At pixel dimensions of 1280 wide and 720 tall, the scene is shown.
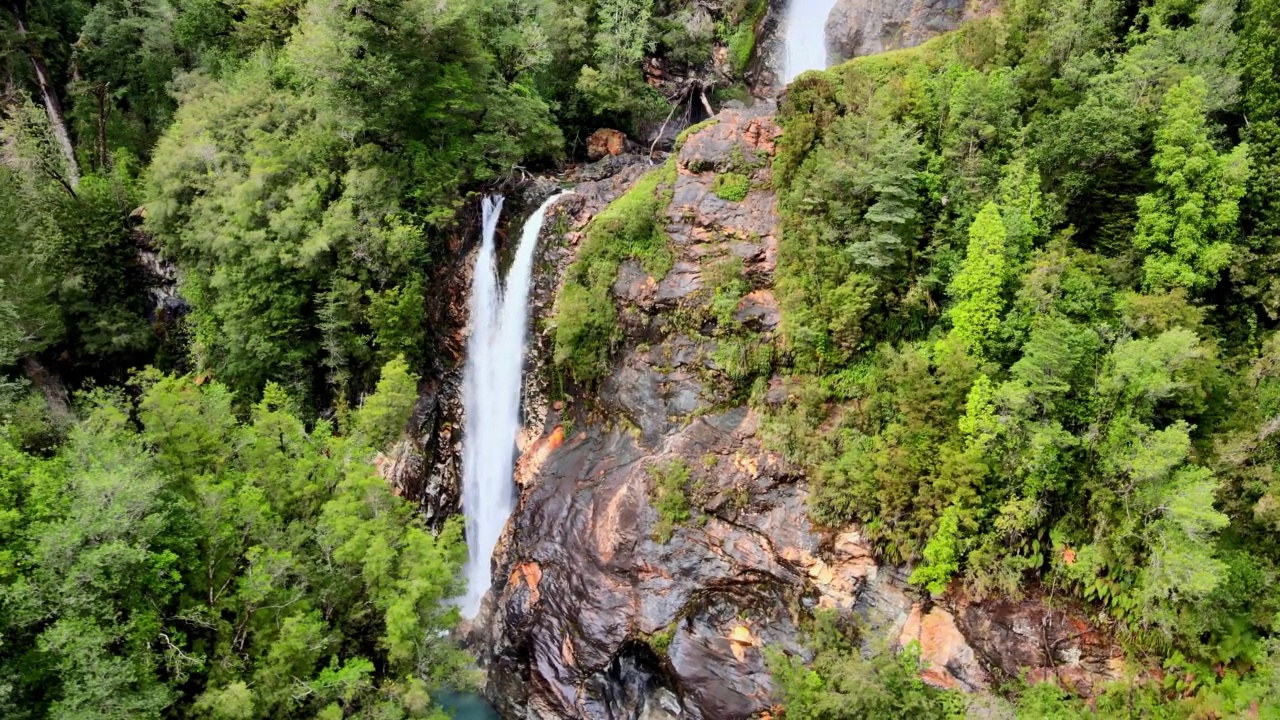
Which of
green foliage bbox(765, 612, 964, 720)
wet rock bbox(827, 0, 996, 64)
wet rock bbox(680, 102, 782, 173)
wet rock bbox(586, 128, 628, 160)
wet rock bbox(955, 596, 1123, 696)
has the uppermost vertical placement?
wet rock bbox(827, 0, 996, 64)

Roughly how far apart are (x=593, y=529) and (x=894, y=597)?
6987 mm

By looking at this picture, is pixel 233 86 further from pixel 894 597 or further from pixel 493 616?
pixel 894 597

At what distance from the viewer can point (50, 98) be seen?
95.3 ft

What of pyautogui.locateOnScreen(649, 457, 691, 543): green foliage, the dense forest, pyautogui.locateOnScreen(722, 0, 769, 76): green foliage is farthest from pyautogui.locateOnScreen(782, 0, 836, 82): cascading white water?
pyautogui.locateOnScreen(649, 457, 691, 543): green foliage

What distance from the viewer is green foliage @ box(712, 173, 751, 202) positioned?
17172 millimetres

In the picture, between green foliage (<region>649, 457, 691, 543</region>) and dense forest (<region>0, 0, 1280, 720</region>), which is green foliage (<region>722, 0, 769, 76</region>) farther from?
green foliage (<region>649, 457, 691, 543</region>)

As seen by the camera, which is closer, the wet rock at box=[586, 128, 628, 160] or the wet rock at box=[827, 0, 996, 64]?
the wet rock at box=[827, 0, 996, 64]

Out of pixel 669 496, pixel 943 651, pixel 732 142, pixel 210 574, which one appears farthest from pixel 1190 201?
pixel 210 574

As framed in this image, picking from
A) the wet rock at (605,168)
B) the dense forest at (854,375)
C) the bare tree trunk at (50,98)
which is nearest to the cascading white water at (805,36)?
the wet rock at (605,168)

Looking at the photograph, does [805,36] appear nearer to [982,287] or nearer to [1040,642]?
[982,287]

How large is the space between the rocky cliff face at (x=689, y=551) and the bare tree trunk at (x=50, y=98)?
2559 cm

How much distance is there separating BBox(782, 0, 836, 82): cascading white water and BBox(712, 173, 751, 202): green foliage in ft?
30.7

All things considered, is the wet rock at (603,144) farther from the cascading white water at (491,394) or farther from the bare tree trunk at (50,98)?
the bare tree trunk at (50,98)

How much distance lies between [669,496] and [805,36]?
2002 cm
